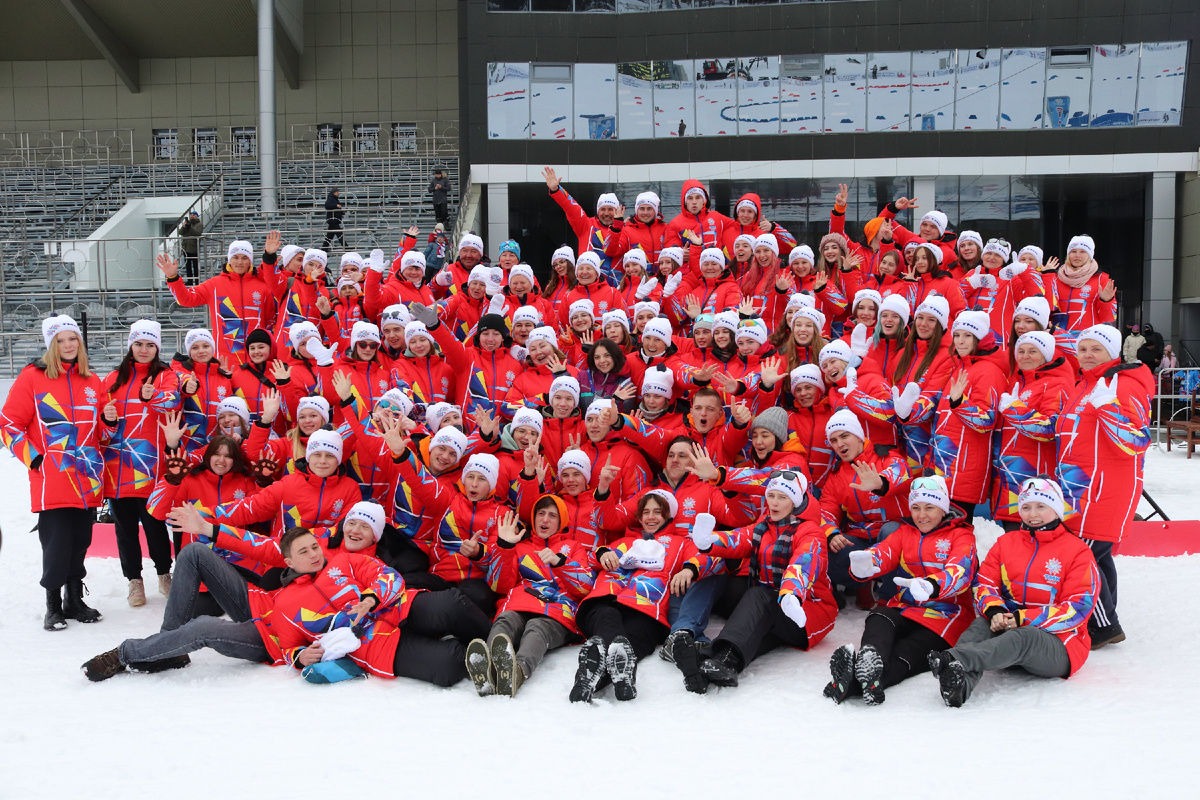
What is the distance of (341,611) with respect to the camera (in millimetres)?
5434

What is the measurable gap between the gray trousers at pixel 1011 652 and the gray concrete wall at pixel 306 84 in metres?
28.0

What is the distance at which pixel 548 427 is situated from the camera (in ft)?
22.6

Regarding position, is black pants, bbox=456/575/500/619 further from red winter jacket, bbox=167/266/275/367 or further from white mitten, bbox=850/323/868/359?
red winter jacket, bbox=167/266/275/367

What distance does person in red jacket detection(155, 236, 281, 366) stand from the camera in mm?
9375

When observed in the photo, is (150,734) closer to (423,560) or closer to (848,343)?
(423,560)

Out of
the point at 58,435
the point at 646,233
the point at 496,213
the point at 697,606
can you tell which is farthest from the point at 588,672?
the point at 496,213

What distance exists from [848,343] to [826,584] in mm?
2235

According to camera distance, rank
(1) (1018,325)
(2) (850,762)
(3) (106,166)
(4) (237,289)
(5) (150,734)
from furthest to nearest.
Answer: (3) (106,166) < (4) (237,289) < (1) (1018,325) < (5) (150,734) < (2) (850,762)

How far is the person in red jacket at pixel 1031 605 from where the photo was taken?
15.6 ft

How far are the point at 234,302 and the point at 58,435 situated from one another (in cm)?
317

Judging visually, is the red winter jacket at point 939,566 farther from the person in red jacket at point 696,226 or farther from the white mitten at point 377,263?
the white mitten at point 377,263

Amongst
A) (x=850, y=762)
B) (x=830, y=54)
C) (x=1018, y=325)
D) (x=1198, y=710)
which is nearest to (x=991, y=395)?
(x=1018, y=325)

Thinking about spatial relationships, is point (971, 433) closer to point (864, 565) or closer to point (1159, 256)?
point (864, 565)

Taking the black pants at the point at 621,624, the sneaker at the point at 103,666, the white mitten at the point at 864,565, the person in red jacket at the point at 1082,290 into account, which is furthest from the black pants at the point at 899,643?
the sneaker at the point at 103,666
